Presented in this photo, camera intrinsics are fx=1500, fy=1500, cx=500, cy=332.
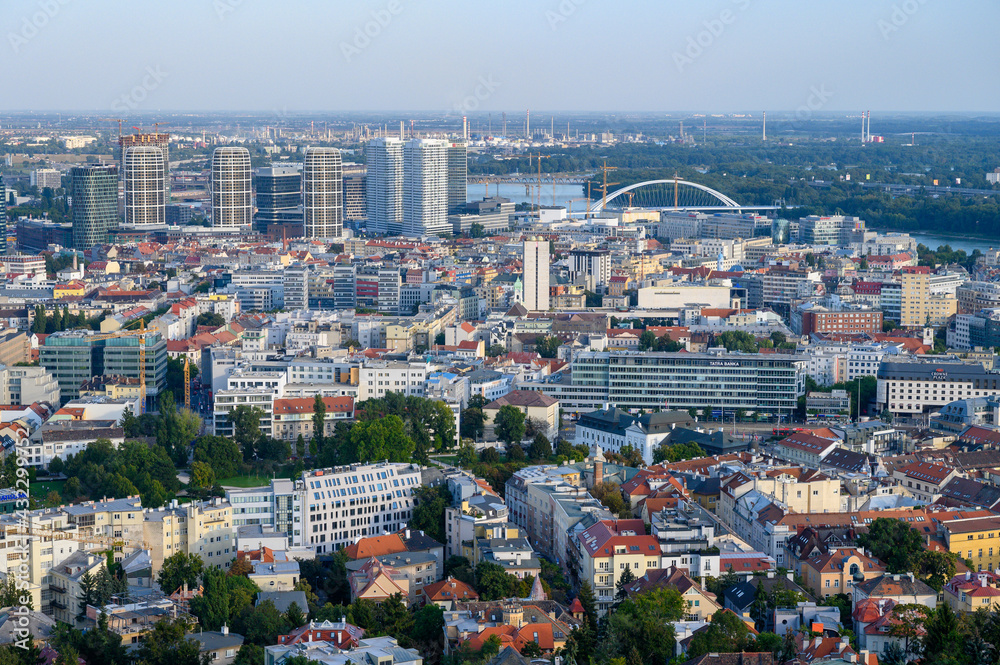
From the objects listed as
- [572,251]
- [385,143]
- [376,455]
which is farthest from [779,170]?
[376,455]

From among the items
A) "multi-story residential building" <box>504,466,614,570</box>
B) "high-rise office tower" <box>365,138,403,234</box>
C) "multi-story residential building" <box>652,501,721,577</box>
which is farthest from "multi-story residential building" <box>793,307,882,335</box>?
"high-rise office tower" <box>365,138,403,234</box>

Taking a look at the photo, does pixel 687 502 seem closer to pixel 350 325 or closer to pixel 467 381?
pixel 467 381

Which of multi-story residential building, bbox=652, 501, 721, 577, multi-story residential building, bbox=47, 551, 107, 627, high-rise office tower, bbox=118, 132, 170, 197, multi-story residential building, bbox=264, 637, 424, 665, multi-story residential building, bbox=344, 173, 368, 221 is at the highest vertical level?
high-rise office tower, bbox=118, 132, 170, 197

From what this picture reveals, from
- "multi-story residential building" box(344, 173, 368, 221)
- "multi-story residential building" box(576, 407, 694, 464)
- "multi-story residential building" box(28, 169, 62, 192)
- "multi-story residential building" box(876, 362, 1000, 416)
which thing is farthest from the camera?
"multi-story residential building" box(28, 169, 62, 192)

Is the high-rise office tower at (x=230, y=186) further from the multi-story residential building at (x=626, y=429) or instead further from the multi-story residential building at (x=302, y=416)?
the multi-story residential building at (x=626, y=429)

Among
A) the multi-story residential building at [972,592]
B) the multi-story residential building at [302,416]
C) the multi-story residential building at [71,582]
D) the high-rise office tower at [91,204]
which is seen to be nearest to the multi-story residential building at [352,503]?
the multi-story residential building at [71,582]

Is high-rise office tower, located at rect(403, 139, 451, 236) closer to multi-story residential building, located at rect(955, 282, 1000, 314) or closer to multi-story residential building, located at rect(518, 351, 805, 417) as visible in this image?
multi-story residential building, located at rect(955, 282, 1000, 314)

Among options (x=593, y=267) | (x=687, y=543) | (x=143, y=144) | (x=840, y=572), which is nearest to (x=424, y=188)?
(x=143, y=144)
